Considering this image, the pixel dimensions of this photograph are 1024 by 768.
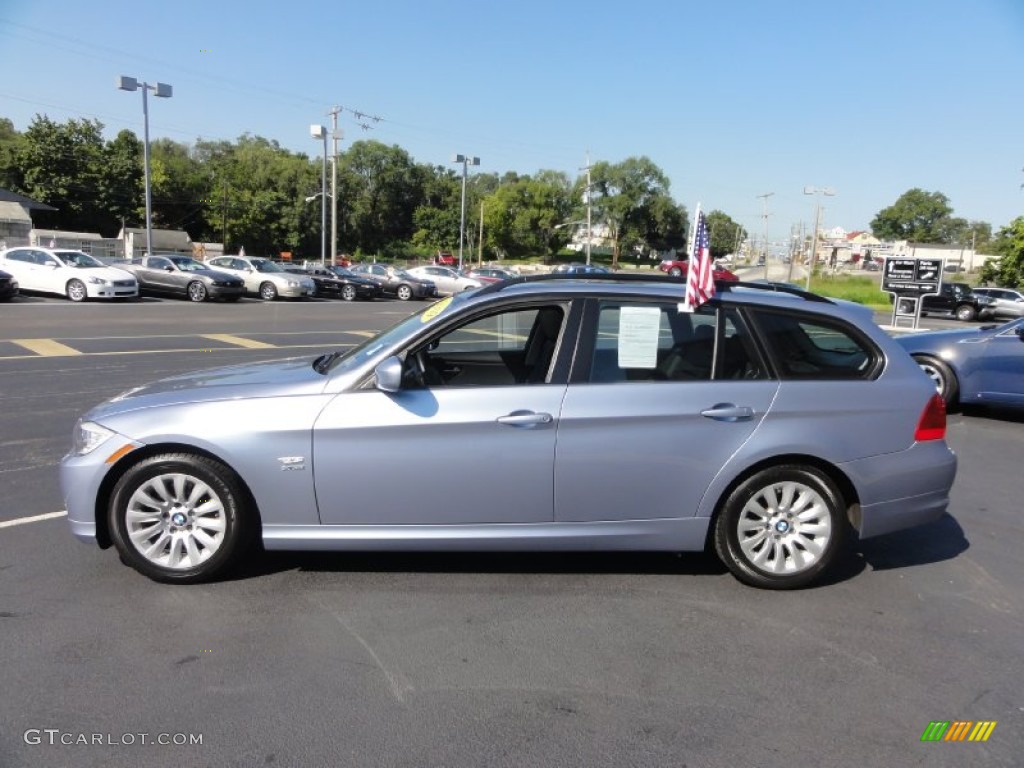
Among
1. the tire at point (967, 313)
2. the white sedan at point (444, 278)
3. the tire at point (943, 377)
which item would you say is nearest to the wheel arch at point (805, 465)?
the tire at point (943, 377)

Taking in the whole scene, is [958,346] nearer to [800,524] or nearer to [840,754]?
[800,524]

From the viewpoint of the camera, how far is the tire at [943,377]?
8859mm

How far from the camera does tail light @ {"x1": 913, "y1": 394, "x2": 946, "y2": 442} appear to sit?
13.4 feet

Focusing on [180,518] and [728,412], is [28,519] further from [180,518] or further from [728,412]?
[728,412]

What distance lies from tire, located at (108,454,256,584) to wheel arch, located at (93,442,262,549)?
2 cm

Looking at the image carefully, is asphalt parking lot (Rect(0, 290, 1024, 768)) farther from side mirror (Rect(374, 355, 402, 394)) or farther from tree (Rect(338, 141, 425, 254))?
tree (Rect(338, 141, 425, 254))

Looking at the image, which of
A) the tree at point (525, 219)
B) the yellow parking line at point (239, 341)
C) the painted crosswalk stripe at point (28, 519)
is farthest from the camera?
the tree at point (525, 219)

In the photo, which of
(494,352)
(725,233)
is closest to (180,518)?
(494,352)

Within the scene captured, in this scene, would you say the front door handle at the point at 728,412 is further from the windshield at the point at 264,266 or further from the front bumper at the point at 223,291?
the windshield at the point at 264,266

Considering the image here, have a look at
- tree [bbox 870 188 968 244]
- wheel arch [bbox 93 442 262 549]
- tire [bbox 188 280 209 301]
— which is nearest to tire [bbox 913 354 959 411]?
wheel arch [bbox 93 442 262 549]

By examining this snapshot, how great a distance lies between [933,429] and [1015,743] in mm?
1704

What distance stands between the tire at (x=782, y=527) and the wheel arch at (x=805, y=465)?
22 millimetres

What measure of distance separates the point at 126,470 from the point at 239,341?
37.4 ft

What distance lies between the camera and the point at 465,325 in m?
4.08
